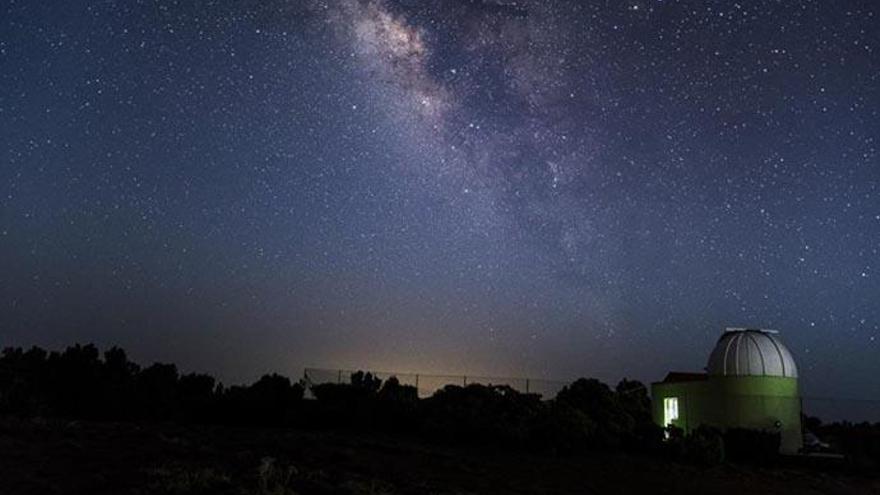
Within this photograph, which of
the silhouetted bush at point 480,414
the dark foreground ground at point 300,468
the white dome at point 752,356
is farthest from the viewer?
the white dome at point 752,356

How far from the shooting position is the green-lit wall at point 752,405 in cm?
3259

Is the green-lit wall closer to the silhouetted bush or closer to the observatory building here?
the observatory building

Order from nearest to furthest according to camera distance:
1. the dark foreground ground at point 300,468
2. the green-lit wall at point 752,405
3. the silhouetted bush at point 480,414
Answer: the dark foreground ground at point 300,468
the silhouetted bush at point 480,414
the green-lit wall at point 752,405

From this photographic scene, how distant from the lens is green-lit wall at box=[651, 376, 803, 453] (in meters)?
32.6

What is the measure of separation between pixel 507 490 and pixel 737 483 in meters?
8.64

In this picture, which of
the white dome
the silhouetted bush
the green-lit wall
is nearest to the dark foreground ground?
the silhouetted bush

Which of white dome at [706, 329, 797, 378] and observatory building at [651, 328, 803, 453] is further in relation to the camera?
white dome at [706, 329, 797, 378]

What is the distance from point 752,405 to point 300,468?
26.2 m

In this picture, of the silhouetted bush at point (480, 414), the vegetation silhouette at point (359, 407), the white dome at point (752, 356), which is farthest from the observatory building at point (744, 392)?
the silhouetted bush at point (480, 414)

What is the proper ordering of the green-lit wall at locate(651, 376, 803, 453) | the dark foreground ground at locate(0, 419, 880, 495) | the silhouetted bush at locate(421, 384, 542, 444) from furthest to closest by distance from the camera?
the green-lit wall at locate(651, 376, 803, 453)
the silhouetted bush at locate(421, 384, 542, 444)
the dark foreground ground at locate(0, 419, 880, 495)

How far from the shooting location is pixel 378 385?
25.9 m

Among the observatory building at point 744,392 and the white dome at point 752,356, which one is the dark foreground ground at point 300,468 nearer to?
the observatory building at point 744,392

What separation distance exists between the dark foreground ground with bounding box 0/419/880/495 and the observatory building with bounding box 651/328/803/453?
37.1 feet

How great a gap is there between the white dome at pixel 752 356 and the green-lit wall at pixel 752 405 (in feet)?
1.91
